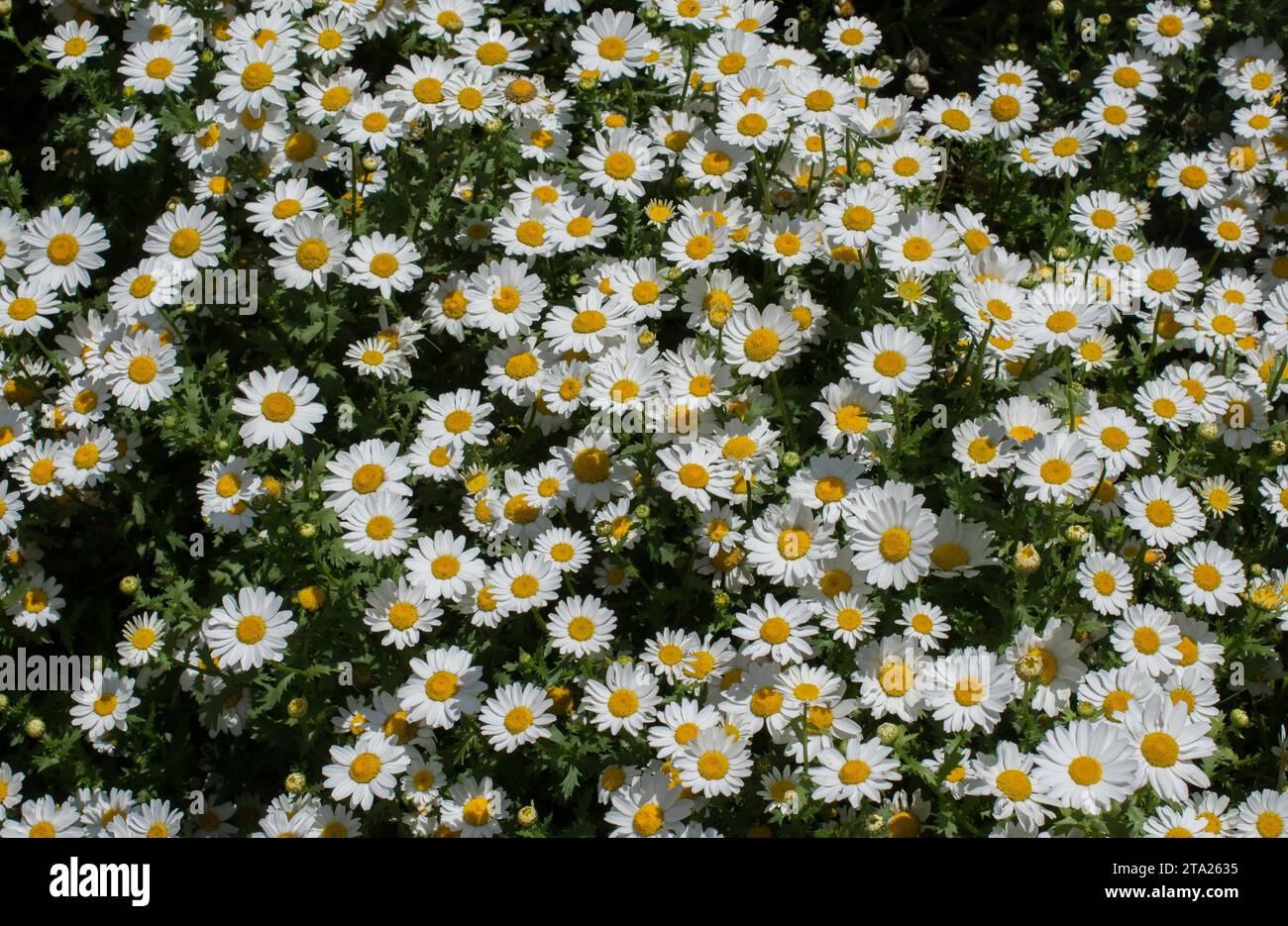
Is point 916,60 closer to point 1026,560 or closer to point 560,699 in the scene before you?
point 1026,560

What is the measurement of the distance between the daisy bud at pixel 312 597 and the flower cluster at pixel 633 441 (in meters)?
0.04

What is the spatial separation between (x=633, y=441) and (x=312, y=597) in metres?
1.38

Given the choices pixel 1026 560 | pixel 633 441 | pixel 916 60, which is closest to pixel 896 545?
pixel 1026 560

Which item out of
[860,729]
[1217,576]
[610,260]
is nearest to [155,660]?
[610,260]

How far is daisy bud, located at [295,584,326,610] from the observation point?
421 cm

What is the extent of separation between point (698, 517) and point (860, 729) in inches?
39.8

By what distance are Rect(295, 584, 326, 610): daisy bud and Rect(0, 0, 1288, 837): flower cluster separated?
1.5 inches

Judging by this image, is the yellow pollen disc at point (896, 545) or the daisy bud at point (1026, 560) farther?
the yellow pollen disc at point (896, 545)

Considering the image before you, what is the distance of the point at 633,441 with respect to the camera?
14.8 ft

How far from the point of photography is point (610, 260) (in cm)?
488

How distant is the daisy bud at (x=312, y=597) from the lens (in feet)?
13.8

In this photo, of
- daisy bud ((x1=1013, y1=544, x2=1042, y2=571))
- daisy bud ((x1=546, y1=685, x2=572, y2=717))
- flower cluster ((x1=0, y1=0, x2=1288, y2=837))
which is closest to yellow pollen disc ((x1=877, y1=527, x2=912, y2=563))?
flower cluster ((x1=0, y1=0, x2=1288, y2=837))
